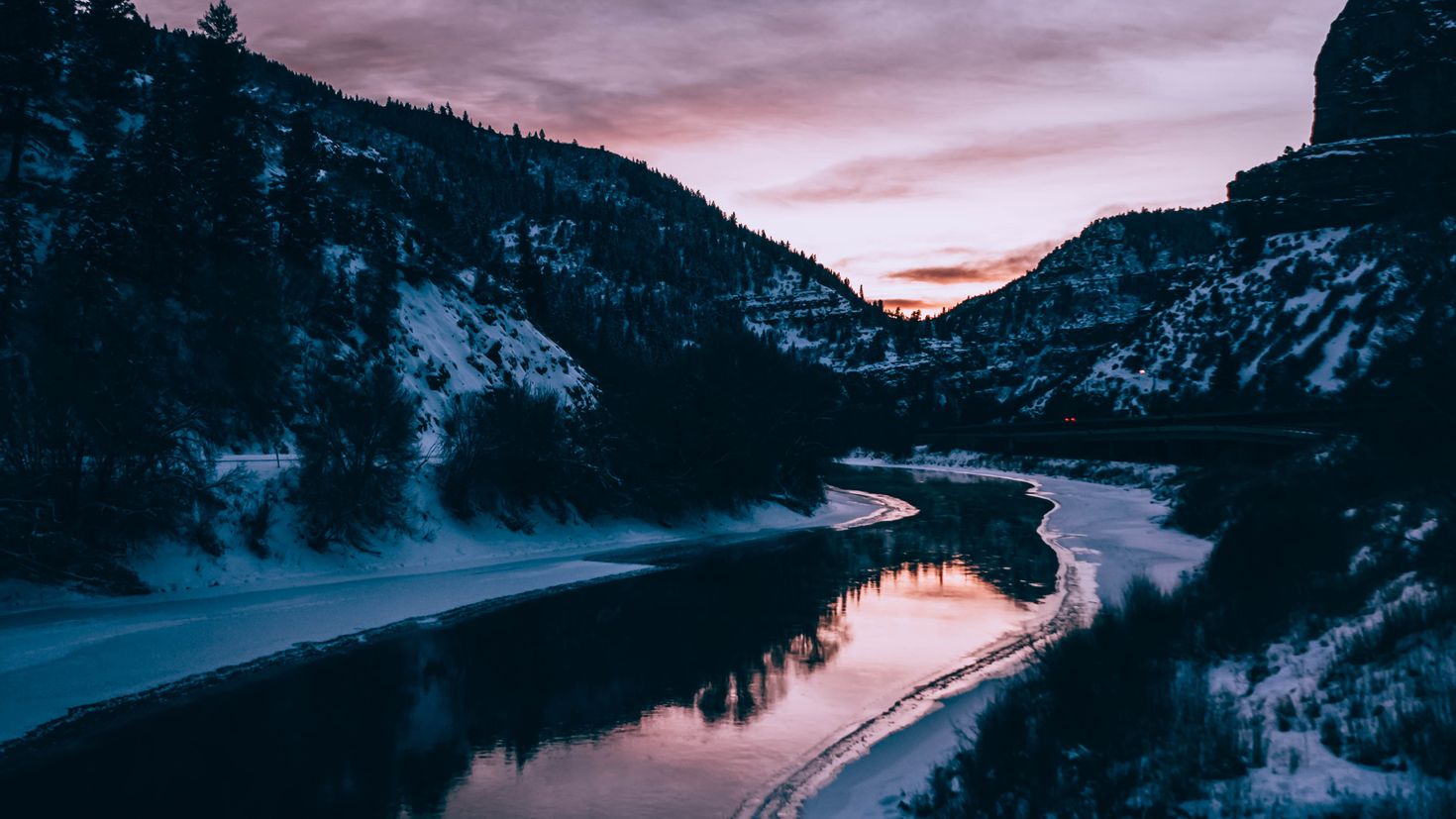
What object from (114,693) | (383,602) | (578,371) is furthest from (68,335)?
(578,371)

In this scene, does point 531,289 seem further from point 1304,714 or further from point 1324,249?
point 1324,249

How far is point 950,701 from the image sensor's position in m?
15.5

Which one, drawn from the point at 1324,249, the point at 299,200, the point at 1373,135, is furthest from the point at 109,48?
the point at 1373,135

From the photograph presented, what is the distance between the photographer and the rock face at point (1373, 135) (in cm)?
11350

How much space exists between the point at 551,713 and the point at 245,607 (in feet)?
43.6

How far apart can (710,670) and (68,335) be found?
2571 cm

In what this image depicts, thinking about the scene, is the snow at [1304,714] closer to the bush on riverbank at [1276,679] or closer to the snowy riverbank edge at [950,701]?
the bush on riverbank at [1276,679]

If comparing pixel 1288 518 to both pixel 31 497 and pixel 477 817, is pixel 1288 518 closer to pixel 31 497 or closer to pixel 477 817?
pixel 477 817

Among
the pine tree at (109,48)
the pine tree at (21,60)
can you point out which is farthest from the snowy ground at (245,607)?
the pine tree at (109,48)

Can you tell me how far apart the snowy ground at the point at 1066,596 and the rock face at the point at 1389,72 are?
9844 centimetres

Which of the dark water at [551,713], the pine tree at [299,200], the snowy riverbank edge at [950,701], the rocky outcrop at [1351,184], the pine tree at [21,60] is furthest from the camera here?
the rocky outcrop at [1351,184]

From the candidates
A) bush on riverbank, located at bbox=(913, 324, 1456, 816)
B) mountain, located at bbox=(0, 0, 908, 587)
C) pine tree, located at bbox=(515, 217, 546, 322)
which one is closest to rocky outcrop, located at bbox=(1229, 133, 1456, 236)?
mountain, located at bbox=(0, 0, 908, 587)

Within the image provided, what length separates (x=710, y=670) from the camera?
18562 millimetres

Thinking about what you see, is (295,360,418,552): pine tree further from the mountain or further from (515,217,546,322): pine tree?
(515,217,546,322): pine tree
